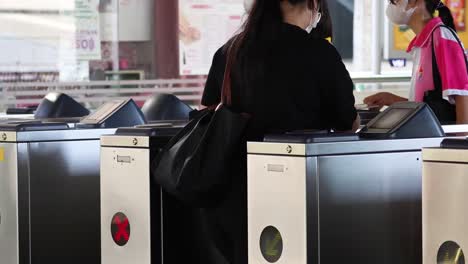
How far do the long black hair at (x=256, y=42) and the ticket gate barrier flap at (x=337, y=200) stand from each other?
344mm

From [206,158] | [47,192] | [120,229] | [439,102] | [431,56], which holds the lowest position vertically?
[120,229]

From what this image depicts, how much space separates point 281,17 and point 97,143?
1620 mm

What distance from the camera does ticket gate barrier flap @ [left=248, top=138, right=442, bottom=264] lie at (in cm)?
376

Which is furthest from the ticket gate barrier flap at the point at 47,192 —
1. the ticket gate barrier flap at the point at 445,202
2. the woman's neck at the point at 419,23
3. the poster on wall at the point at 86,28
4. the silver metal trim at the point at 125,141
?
the poster on wall at the point at 86,28

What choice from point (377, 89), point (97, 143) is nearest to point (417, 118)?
point (97, 143)

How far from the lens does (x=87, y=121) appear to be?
5.58 metres

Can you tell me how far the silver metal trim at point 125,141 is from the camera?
4.64m

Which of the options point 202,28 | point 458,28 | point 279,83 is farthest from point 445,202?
point 458,28

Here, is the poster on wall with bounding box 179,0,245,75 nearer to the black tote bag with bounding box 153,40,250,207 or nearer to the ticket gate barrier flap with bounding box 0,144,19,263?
the ticket gate barrier flap with bounding box 0,144,19,263

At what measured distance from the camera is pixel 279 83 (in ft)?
13.5

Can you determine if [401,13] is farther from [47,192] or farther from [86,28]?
[86,28]

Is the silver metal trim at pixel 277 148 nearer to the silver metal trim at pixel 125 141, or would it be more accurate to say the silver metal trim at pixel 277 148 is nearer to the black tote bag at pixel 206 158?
the black tote bag at pixel 206 158

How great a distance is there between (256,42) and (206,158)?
1.56 ft

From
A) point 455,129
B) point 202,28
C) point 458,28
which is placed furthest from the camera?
point 458,28
